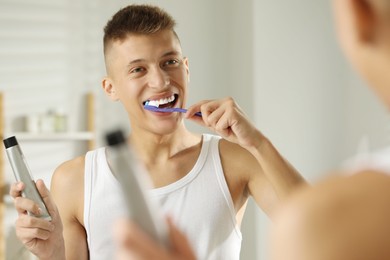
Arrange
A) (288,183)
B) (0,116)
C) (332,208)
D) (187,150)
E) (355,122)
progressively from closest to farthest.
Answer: (332,208), (288,183), (187,150), (0,116), (355,122)

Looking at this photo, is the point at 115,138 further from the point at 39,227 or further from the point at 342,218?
the point at 39,227

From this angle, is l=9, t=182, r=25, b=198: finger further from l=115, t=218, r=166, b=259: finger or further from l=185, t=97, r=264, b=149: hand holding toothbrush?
l=115, t=218, r=166, b=259: finger

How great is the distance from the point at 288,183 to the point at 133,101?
0.42 m

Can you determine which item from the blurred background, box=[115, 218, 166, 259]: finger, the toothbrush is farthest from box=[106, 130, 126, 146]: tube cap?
the blurred background

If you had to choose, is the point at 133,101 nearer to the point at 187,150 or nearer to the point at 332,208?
the point at 187,150

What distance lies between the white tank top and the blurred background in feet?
5.12

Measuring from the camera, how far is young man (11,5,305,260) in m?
1.34

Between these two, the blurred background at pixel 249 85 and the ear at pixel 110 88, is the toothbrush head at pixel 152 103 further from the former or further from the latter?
the blurred background at pixel 249 85

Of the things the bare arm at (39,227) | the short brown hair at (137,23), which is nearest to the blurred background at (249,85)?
the short brown hair at (137,23)

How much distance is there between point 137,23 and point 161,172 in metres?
0.35

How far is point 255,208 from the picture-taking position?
3.04 m

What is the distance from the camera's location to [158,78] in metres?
1.33

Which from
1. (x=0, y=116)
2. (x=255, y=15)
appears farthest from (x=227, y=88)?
(x=0, y=116)

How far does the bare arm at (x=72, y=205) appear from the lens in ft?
4.53
